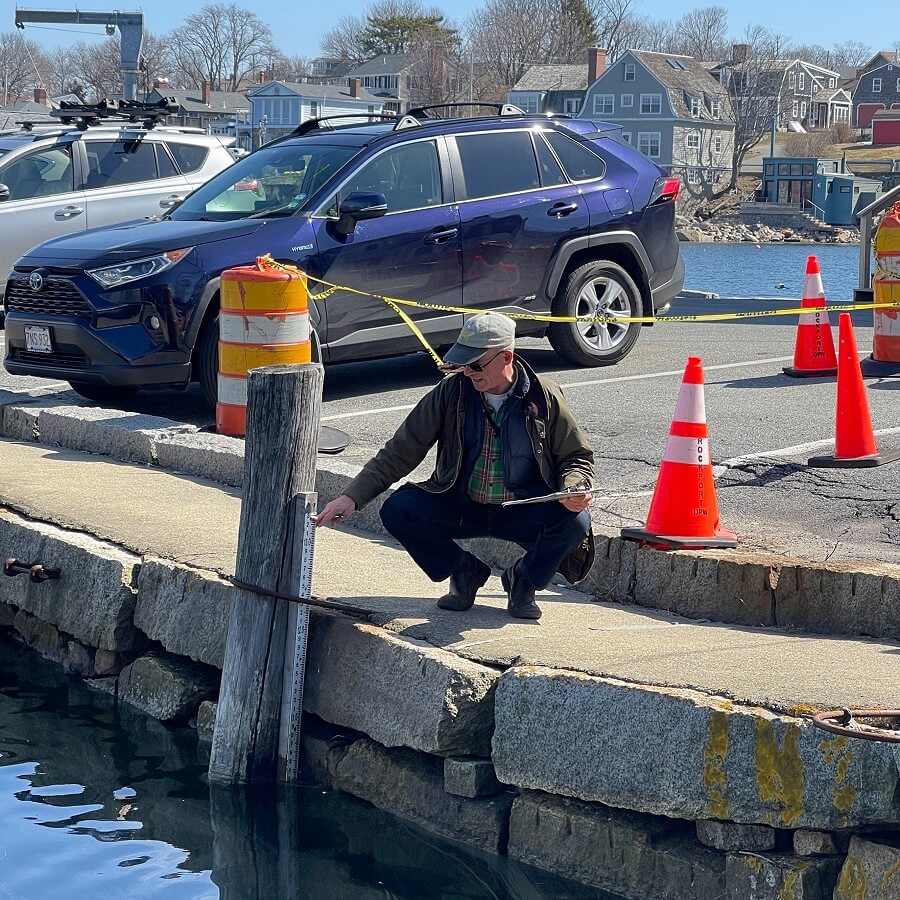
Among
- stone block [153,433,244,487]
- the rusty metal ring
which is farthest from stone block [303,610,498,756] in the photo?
stone block [153,433,244,487]

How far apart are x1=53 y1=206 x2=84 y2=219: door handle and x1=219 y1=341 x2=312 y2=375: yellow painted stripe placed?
6973 mm

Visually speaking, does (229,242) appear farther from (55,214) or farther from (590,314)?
(55,214)

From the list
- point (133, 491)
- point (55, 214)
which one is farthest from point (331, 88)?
point (133, 491)

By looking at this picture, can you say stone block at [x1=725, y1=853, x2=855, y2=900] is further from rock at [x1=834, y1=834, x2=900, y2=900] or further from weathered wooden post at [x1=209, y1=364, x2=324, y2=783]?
weathered wooden post at [x1=209, y1=364, x2=324, y2=783]

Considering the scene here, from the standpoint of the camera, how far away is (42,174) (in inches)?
588

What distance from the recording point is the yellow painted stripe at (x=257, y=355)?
8328 mm

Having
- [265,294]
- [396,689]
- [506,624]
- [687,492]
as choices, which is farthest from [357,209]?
[396,689]

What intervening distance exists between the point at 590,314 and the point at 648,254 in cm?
72

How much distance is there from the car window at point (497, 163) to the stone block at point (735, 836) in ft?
21.7

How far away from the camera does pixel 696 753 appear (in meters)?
4.42

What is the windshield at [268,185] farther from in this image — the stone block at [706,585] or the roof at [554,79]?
the roof at [554,79]

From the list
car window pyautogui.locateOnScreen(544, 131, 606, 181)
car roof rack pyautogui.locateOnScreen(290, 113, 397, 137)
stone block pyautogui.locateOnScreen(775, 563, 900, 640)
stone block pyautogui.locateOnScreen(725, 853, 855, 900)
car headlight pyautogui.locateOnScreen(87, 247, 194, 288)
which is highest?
car roof rack pyautogui.locateOnScreen(290, 113, 397, 137)

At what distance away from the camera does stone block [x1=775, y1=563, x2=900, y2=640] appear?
530 centimetres

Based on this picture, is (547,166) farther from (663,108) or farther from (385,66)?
(385,66)
